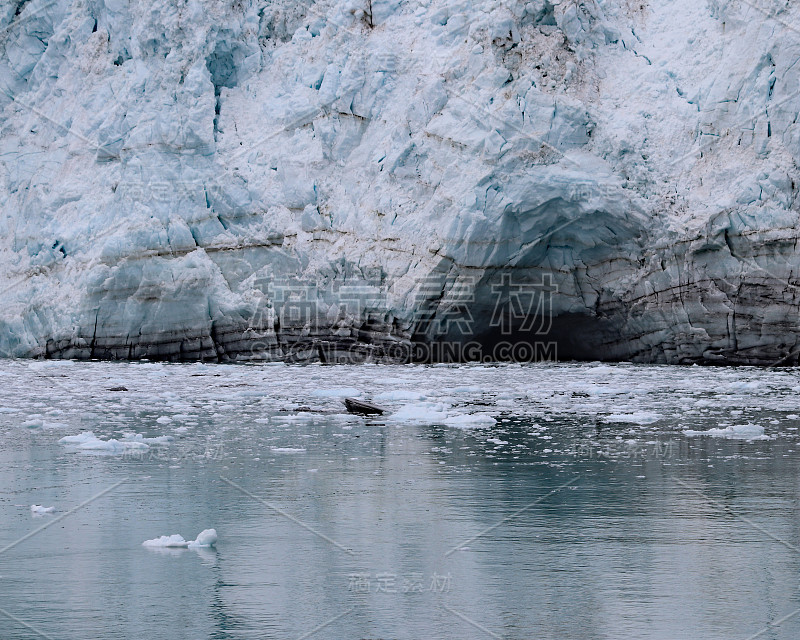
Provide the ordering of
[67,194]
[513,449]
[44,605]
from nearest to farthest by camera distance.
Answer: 1. [44,605]
2. [513,449]
3. [67,194]

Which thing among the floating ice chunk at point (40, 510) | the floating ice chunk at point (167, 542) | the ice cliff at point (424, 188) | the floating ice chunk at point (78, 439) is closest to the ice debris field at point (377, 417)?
the floating ice chunk at point (78, 439)

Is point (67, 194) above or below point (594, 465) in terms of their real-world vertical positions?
above

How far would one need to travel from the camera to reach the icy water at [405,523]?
286 cm

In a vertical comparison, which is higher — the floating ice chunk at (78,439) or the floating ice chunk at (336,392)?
the floating ice chunk at (336,392)

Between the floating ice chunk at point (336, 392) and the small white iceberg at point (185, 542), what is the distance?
6.03 metres

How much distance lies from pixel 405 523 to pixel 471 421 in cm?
367

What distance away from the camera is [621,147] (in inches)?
579

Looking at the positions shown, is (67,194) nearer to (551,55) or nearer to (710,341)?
(551,55)

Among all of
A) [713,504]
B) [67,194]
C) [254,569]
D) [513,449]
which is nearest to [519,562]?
[254,569]

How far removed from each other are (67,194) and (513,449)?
1277cm

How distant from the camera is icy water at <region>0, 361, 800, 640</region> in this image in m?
→ 2.86

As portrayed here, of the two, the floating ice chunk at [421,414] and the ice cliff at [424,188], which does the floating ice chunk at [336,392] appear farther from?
the ice cliff at [424,188]

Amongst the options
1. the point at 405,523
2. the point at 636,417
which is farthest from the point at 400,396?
the point at 405,523

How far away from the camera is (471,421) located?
763 centimetres
